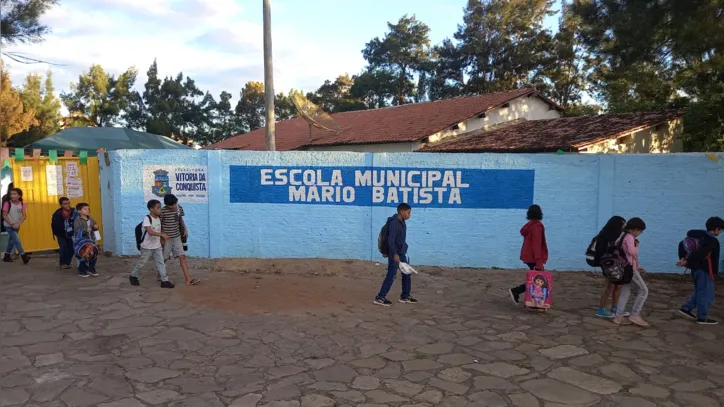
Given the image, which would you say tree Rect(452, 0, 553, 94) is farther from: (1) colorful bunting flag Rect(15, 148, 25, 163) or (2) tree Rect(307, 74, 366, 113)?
(1) colorful bunting flag Rect(15, 148, 25, 163)

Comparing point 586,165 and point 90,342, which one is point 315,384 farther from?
point 586,165

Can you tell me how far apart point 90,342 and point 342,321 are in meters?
2.68

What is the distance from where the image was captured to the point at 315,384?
435 centimetres

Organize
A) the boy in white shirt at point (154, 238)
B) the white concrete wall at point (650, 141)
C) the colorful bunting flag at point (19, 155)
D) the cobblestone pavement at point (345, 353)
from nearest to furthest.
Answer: the cobblestone pavement at point (345, 353), the boy in white shirt at point (154, 238), the colorful bunting flag at point (19, 155), the white concrete wall at point (650, 141)

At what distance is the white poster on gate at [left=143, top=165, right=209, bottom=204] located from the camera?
9469mm

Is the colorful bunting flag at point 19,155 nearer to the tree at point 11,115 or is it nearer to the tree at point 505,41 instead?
the tree at point 11,115

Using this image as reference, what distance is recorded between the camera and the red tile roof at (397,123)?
19.6 m

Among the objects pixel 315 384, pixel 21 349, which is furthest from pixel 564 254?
pixel 21 349

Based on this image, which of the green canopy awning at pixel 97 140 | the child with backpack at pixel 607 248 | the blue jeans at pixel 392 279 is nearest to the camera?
the child with backpack at pixel 607 248

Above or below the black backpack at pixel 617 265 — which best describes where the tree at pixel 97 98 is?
above

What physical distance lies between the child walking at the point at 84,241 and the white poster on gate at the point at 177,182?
142 centimetres

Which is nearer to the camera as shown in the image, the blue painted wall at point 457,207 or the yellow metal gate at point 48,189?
the blue painted wall at point 457,207

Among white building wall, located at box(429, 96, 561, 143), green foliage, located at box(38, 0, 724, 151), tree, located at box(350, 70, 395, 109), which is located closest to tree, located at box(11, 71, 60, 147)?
green foliage, located at box(38, 0, 724, 151)

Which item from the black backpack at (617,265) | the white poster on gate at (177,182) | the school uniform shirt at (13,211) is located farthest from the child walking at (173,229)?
the black backpack at (617,265)
